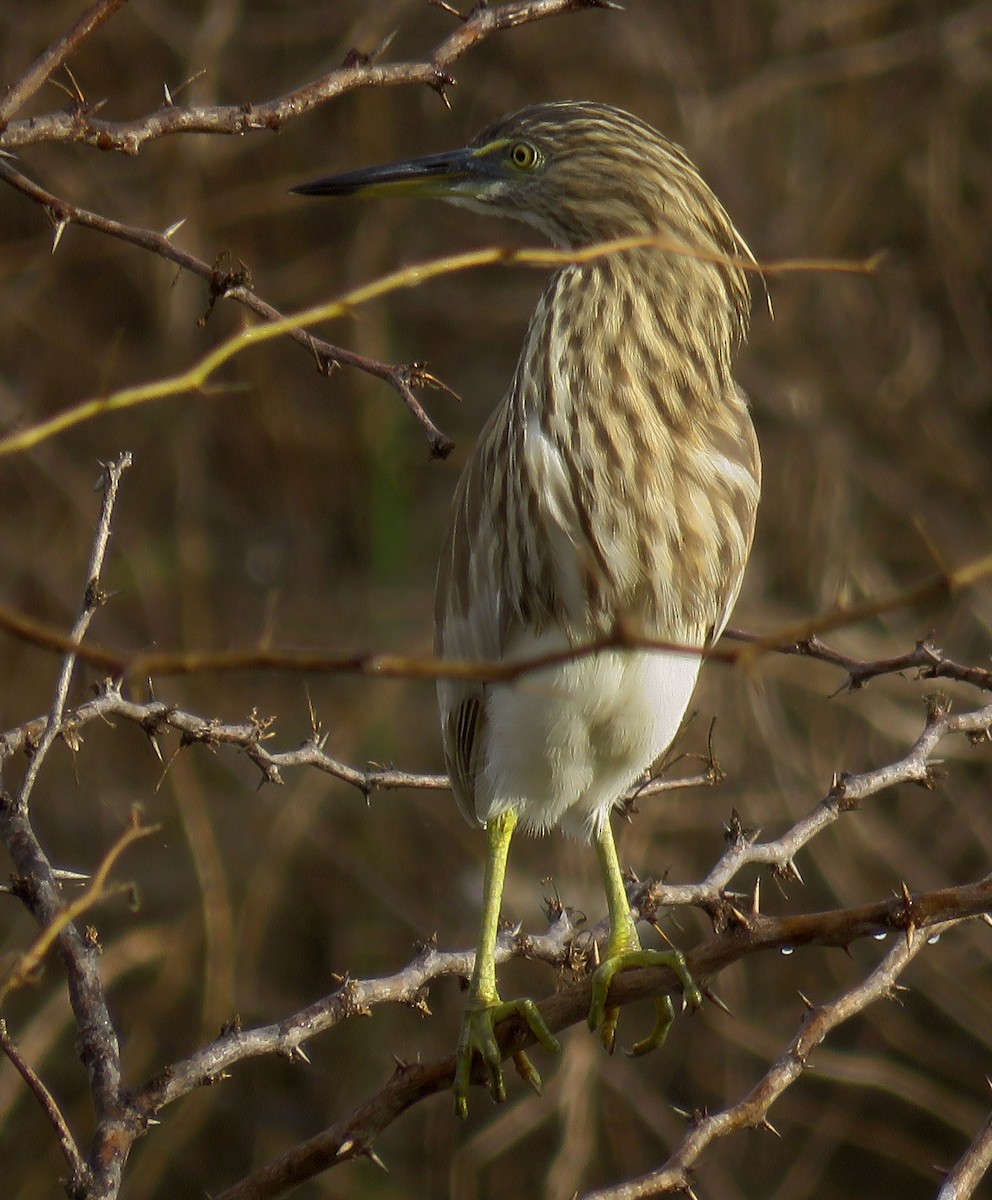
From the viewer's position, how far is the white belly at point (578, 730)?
8.07 ft

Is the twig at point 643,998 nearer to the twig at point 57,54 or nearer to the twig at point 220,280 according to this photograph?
the twig at point 220,280

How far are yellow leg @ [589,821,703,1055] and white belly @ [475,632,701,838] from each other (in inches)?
3.3

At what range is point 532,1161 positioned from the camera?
18.0 feet

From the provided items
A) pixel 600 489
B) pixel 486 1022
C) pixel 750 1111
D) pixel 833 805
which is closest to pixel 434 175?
pixel 600 489

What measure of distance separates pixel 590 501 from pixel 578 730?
0.33m

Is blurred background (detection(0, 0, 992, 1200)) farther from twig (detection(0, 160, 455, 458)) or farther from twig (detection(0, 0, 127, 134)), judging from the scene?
twig (detection(0, 0, 127, 134))

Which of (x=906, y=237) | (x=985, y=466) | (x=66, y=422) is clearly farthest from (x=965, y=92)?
(x=66, y=422)

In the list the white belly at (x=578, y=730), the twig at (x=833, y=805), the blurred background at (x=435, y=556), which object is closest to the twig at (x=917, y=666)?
the twig at (x=833, y=805)

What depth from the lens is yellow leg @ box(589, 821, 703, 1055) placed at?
236 centimetres

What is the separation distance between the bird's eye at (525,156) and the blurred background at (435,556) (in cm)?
233

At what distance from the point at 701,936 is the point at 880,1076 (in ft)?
2.27

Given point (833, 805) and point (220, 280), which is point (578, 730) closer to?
point (833, 805)

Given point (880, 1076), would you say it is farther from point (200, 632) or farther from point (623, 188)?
point (623, 188)

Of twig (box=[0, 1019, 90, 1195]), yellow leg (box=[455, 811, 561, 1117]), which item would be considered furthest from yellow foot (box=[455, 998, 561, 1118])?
twig (box=[0, 1019, 90, 1195])
